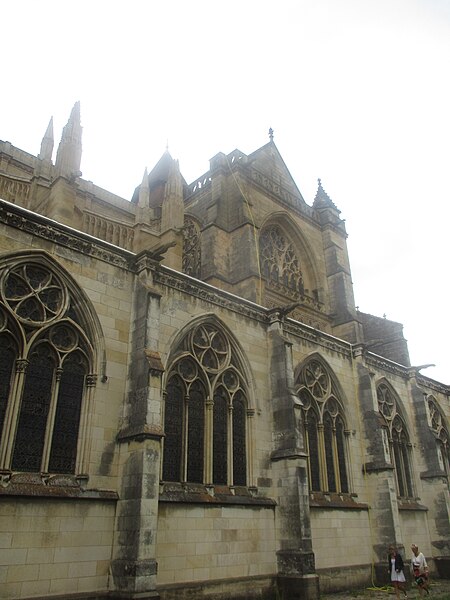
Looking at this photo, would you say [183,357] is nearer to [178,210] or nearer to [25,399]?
[25,399]

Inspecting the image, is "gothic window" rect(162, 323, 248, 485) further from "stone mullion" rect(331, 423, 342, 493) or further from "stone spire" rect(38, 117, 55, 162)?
"stone spire" rect(38, 117, 55, 162)

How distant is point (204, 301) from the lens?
1333 centimetres

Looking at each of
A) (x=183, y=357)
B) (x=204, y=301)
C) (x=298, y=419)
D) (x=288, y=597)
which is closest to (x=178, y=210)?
(x=204, y=301)

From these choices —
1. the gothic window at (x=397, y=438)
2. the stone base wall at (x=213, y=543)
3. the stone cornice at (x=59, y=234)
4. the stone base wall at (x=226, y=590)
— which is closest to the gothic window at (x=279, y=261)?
the gothic window at (x=397, y=438)

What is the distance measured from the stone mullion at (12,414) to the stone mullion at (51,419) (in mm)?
617

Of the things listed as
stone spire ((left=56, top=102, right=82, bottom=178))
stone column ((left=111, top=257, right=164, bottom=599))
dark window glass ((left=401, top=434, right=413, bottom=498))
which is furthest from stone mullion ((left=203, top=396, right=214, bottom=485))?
dark window glass ((left=401, top=434, right=413, bottom=498))

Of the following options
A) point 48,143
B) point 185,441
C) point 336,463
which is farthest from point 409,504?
point 48,143

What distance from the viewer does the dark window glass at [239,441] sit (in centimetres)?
1272

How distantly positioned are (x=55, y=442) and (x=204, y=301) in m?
5.30

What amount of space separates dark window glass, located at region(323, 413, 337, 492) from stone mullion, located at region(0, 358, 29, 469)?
9800 mm

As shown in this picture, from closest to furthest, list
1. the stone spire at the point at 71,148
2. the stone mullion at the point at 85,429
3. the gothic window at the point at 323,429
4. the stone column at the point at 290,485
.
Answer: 1. the stone mullion at the point at 85,429
2. the stone column at the point at 290,485
3. the gothic window at the point at 323,429
4. the stone spire at the point at 71,148

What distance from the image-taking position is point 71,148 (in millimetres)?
16781

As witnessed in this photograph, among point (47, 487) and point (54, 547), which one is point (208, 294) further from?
point (54, 547)

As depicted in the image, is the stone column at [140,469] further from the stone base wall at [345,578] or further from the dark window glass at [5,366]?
the stone base wall at [345,578]
